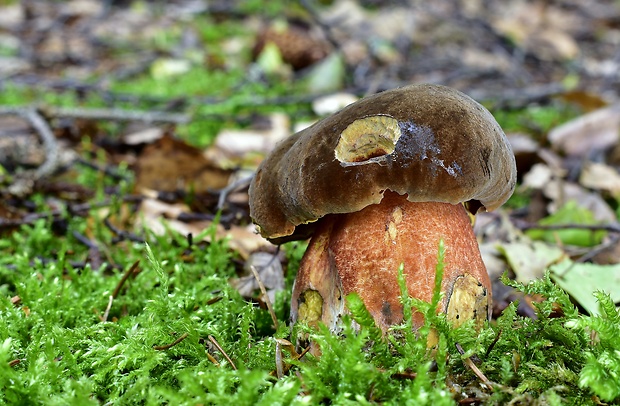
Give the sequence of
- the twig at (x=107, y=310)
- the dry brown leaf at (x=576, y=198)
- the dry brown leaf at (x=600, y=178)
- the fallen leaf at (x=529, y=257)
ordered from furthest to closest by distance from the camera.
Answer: the dry brown leaf at (x=600, y=178), the dry brown leaf at (x=576, y=198), the fallen leaf at (x=529, y=257), the twig at (x=107, y=310)

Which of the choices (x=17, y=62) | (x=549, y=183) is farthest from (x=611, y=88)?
(x=17, y=62)

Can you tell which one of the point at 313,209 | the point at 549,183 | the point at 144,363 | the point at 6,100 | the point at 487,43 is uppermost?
the point at 313,209

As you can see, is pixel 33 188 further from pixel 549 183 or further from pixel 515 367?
pixel 549 183

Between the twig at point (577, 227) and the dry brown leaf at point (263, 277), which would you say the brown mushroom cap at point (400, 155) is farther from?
the twig at point (577, 227)

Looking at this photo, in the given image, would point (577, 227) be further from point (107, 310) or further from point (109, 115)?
point (109, 115)

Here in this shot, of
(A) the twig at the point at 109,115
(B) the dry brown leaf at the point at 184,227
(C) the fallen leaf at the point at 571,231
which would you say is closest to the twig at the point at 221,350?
(B) the dry brown leaf at the point at 184,227

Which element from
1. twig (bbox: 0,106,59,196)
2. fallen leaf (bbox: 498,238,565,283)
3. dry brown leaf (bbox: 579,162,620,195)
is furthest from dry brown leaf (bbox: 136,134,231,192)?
dry brown leaf (bbox: 579,162,620,195)

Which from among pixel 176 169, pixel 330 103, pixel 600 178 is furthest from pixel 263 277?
pixel 600 178

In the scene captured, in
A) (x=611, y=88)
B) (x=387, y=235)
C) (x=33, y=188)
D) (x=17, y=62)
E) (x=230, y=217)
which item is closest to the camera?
(x=387, y=235)
